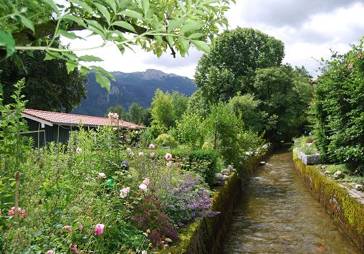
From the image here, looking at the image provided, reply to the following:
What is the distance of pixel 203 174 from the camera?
33.8 feet

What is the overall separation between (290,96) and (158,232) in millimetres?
36831

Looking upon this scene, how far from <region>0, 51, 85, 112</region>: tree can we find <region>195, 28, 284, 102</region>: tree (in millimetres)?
12670

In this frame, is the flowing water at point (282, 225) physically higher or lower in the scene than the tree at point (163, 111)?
lower

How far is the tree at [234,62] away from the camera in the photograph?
40.2 m

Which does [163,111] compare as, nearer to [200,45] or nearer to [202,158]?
[202,158]

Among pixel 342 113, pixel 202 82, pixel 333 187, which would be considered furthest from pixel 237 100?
pixel 333 187

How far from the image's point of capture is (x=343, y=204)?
363 inches

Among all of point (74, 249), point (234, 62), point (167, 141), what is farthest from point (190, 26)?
point (234, 62)

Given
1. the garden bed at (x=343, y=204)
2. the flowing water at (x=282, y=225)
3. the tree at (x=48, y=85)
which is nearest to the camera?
the garden bed at (x=343, y=204)

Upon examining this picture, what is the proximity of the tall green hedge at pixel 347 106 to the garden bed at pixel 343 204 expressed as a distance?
3.17 ft

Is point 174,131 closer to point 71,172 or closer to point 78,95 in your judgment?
point 71,172

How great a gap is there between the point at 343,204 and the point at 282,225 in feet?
5.73

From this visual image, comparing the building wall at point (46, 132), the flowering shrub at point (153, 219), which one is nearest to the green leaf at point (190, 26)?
the flowering shrub at point (153, 219)

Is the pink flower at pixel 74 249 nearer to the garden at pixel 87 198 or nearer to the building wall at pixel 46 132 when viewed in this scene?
the garden at pixel 87 198
